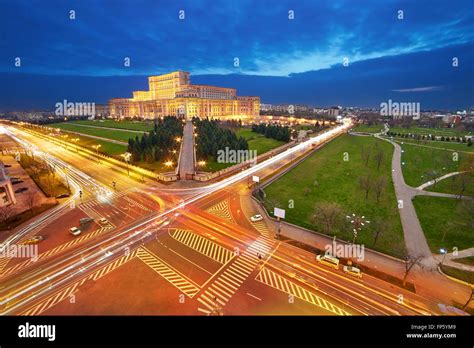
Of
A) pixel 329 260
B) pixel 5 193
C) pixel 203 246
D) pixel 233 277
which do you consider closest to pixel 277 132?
pixel 203 246

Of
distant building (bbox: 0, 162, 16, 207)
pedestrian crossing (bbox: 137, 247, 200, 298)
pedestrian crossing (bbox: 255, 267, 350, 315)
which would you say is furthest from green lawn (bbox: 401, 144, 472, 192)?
distant building (bbox: 0, 162, 16, 207)

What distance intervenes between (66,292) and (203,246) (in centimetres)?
1431

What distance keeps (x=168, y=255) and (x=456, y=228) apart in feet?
131

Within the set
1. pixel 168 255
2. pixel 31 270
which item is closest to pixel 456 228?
pixel 168 255

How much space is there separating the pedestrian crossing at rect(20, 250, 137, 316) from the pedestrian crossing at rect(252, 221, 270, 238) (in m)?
17.1

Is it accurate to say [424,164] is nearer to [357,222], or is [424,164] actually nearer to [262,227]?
[357,222]

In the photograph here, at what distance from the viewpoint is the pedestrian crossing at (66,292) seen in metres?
20.8

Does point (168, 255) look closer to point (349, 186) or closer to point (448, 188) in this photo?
point (349, 186)

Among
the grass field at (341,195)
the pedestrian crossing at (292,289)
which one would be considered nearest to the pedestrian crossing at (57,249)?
the pedestrian crossing at (292,289)

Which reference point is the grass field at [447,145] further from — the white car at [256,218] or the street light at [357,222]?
the white car at [256,218]

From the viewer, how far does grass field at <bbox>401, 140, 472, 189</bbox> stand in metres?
56.6

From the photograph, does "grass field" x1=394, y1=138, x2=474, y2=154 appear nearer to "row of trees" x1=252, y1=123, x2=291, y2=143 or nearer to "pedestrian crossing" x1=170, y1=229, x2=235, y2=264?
"row of trees" x1=252, y1=123, x2=291, y2=143

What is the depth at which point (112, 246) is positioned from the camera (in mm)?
29453
